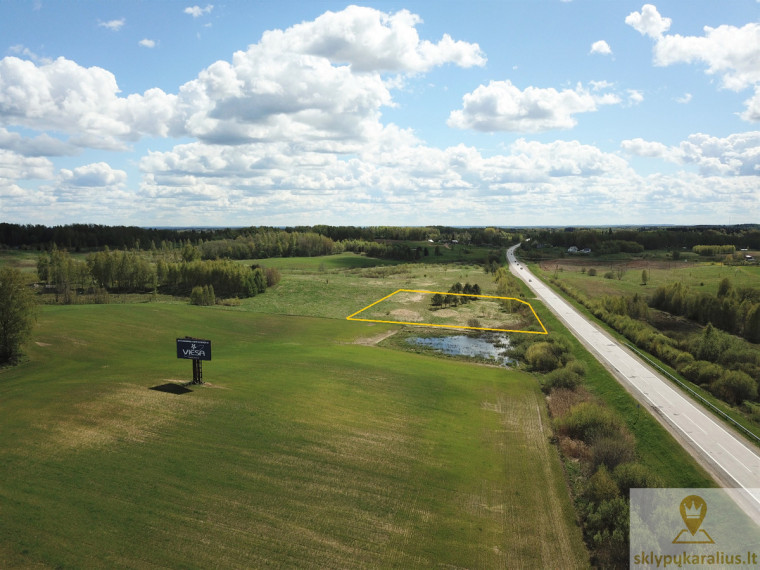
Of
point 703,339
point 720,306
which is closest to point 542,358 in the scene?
point 703,339

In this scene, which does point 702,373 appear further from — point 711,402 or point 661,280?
point 661,280

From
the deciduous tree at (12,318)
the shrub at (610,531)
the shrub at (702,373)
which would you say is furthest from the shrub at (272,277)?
the shrub at (610,531)

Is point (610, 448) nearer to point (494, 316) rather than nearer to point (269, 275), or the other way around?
point (494, 316)

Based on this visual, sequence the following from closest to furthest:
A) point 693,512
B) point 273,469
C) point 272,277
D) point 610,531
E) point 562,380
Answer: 1. point 610,531
2. point 693,512
3. point 273,469
4. point 562,380
5. point 272,277

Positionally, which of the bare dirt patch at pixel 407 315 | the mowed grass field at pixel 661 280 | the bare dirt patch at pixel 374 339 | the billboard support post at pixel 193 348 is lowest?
the bare dirt patch at pixel 374 339

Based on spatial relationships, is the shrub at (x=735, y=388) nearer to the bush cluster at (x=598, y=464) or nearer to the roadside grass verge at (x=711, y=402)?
the roadside grass verge at (x=711, y=402)

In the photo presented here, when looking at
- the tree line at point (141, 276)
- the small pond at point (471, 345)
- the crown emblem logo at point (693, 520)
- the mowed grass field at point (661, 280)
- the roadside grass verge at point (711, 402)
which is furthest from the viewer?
the tree line at point (141, 276)
